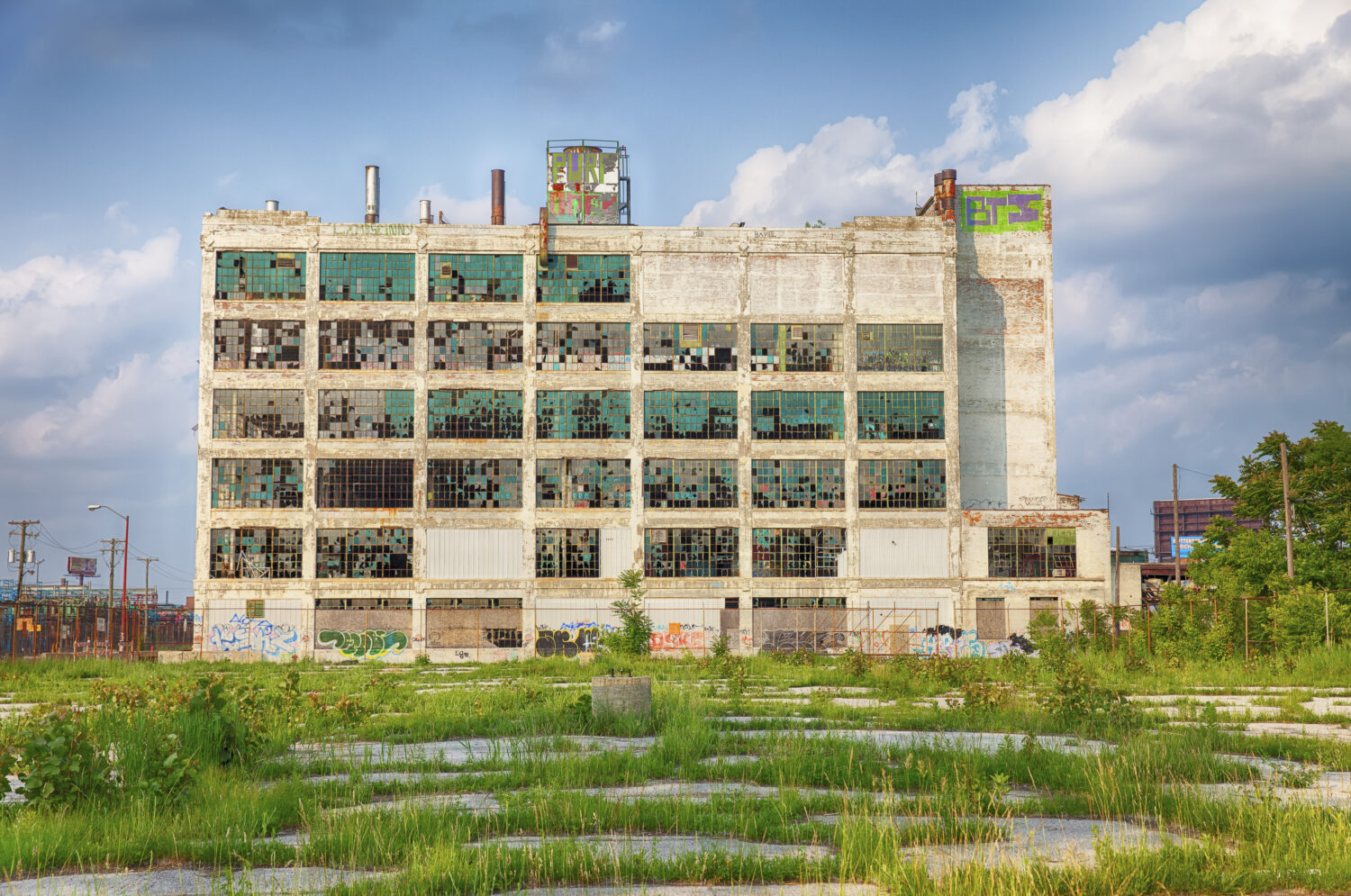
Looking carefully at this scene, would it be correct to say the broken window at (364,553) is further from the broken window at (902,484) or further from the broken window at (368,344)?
the broken window at (902,484)

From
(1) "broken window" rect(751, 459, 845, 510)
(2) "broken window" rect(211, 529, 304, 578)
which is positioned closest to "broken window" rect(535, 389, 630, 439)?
(1) "broken window" rect(751, 459, 845, 510)

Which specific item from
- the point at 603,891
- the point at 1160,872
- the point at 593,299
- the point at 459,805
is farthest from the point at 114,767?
the point at 593,299

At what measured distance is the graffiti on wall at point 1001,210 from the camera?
183ft

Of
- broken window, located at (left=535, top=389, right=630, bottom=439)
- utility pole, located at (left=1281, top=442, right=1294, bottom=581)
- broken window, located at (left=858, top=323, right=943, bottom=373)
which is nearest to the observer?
utility pole, located at (left=1281, top=442, right=1294, bottom=581)

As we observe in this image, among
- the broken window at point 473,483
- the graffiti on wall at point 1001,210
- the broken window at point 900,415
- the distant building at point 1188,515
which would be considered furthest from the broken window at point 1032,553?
the distant building at point 1188,515

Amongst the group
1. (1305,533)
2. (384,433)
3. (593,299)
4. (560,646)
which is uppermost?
(593,299)

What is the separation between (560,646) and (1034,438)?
25093mm

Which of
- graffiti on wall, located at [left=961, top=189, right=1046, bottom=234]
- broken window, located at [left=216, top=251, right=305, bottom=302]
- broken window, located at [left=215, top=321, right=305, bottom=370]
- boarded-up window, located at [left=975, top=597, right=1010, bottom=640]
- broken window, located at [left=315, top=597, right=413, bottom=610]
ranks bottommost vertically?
boarded-up window, located at [left=975, top=597, right=1010, bottom=640]

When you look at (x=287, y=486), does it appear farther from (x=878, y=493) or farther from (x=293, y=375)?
(x=878, y=493)

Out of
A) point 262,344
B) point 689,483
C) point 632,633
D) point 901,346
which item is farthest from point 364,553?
point 901,346

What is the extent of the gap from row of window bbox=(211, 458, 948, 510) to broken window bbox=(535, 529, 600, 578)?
148 centimetres

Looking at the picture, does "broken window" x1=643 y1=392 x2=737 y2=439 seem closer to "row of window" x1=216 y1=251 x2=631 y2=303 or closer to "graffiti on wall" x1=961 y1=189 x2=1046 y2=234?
"row of window" x1=216 y1=251 x2=631 y2=303

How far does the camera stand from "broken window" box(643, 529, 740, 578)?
5119 cm

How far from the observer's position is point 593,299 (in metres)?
52.5
